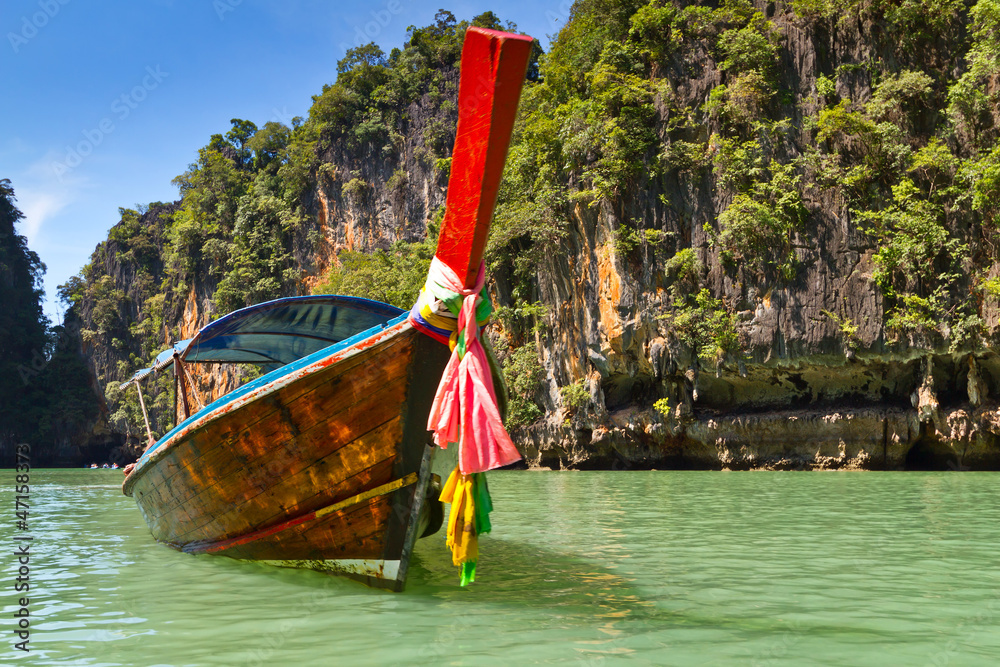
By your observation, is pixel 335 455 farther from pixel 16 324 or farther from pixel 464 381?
pixel 16 324

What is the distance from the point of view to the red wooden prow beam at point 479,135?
11.2ft

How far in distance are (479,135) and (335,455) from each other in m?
2.09

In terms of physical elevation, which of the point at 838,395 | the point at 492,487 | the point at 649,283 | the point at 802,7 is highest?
the point at 802,7

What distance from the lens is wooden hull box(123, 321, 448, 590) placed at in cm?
411

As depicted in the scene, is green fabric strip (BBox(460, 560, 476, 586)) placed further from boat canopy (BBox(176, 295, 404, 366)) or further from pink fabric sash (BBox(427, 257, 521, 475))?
boat canopy (BBox(176, 295, 404, 366))

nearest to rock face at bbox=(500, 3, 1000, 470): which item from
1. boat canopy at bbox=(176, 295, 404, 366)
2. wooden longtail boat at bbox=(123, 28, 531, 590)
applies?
boat canopy at bbox=(176, 295, 404, 366)

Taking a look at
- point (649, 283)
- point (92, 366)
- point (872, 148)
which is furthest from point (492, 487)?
point (92, 366)

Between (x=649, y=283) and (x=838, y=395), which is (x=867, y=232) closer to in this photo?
(x=838, y=395)

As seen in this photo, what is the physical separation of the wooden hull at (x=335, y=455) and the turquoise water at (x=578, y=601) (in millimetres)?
227

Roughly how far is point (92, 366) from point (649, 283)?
119ft

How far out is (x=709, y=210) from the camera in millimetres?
17547

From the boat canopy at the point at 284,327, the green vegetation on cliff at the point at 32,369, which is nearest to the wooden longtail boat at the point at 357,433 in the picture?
the boat canopy at the point at 284,327

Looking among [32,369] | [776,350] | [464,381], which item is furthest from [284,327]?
[32,369]

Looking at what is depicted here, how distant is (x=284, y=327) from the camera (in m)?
6.66
